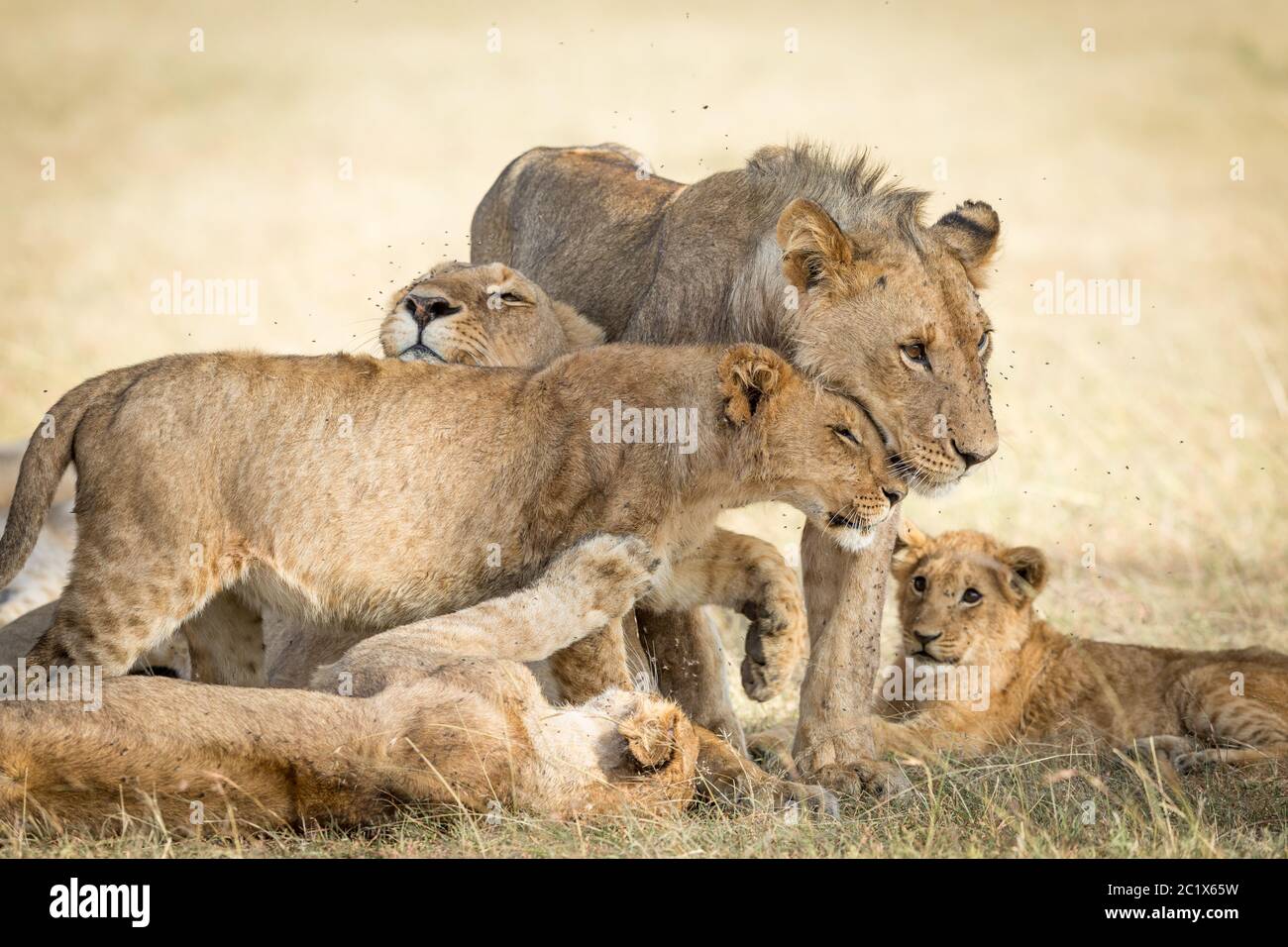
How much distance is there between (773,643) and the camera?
6.98 m

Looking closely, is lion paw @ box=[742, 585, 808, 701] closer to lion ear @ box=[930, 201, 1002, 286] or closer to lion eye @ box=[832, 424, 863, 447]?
lion eye @ box=[832, 424, 863, 447]

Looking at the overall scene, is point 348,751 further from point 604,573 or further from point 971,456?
point 971,456

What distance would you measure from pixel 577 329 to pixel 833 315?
1774 mm

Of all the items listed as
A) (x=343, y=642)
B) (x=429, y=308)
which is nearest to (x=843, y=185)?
(x=429, y=308)

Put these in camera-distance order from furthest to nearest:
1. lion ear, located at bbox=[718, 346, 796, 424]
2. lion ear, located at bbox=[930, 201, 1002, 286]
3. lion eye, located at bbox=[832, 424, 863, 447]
A: lion ear, located at bbox=[930, 201, 1002, 286]
lion eye, located at bbox=[832, 424, 863, 447]
lion ear, located at bbox=[718, 346, 796, 424]

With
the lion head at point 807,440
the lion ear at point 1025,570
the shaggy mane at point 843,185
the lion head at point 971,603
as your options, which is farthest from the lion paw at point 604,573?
the lion ear at point 1025,570

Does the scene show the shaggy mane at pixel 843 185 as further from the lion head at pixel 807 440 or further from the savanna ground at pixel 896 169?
the savanna ground at pixel 896 169

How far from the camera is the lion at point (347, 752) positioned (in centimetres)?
480

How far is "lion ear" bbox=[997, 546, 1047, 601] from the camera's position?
25.6 ft

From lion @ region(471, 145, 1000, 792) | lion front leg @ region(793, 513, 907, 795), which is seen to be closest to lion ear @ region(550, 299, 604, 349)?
lion @ region(471, 145, 1000, 792)

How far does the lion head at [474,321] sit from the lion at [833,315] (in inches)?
16.5

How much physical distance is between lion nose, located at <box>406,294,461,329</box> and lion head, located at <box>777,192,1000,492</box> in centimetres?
153

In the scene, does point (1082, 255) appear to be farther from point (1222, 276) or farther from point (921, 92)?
point (921, 92)
